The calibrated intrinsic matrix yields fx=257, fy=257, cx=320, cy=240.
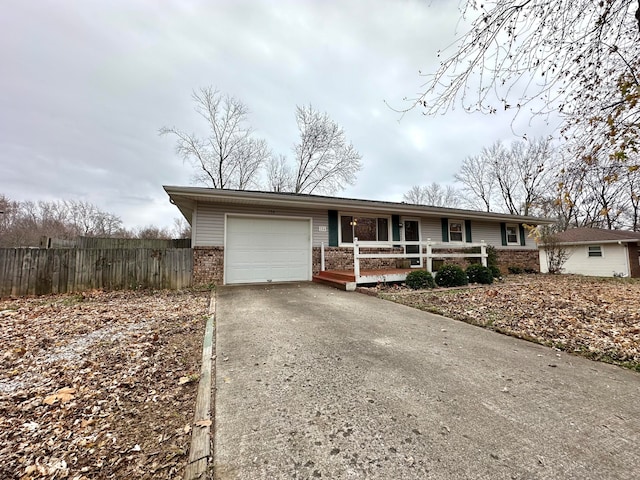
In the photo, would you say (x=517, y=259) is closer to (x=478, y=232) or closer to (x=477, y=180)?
(x=478, y=232)

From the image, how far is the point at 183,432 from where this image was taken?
161cm

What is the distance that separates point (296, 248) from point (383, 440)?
24.1ft

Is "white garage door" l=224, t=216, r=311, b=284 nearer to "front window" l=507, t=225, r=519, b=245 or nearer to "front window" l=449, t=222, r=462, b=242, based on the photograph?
"front window" l=449, t=222, r=462, b=242

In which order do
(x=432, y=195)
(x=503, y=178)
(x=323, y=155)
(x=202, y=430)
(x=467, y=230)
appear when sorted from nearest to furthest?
1. (x=202, y=430)
2. (x=467, y=230)
3. (x=323, y=155)
4. (x=503, y=178)
5. (x=432, y=195)

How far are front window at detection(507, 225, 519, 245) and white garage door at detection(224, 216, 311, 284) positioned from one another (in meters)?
10.6

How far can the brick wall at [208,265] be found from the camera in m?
7.54

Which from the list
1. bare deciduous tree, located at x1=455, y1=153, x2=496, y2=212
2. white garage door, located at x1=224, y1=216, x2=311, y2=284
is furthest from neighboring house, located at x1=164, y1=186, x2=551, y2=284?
bare deciduous tree, located at x1=455, y1=153, x2=496, y2=212

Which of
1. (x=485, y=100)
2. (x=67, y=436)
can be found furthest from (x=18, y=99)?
(x=485, y=100)

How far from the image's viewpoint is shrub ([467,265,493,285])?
313 inches

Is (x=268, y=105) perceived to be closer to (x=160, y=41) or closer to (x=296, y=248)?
(x=160, y=41)

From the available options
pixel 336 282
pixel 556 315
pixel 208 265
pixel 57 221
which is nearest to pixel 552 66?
pixel 556 315

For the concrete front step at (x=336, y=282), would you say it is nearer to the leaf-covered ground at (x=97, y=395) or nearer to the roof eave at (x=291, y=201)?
the roof eave at (x=291, y=201)

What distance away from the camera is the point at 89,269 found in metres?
6.88

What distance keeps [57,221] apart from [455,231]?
3018cm
